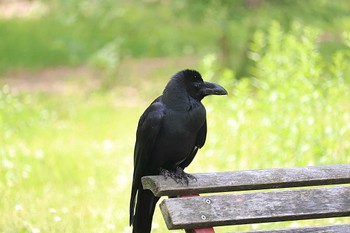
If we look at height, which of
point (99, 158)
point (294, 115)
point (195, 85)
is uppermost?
point (99, 158)

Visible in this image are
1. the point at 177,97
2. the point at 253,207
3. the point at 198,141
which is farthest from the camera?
the point at 198,141

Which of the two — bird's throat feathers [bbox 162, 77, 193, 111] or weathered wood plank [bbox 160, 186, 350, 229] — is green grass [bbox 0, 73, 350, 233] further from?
weathered wood plank [bbox 160, 186, 350, 229]

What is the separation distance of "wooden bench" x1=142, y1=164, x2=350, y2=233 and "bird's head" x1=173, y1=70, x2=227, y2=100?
2.51ft

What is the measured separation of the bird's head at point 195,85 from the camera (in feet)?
14.2

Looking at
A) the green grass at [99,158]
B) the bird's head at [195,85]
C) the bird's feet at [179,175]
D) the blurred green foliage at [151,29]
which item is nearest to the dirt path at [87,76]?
the blurred green foliage at [151,29]

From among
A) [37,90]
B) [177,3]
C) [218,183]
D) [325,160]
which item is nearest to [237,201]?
[218,183]

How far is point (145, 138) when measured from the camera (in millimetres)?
4234

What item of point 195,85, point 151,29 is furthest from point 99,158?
point 151,29

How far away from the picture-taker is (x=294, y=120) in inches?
291

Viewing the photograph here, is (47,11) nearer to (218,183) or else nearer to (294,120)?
(294,120)

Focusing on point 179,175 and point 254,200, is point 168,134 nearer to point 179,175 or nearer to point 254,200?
point 179,175

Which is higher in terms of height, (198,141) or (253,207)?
(198,141)

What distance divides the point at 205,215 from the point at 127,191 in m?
4.19

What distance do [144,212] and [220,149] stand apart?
169 inches
